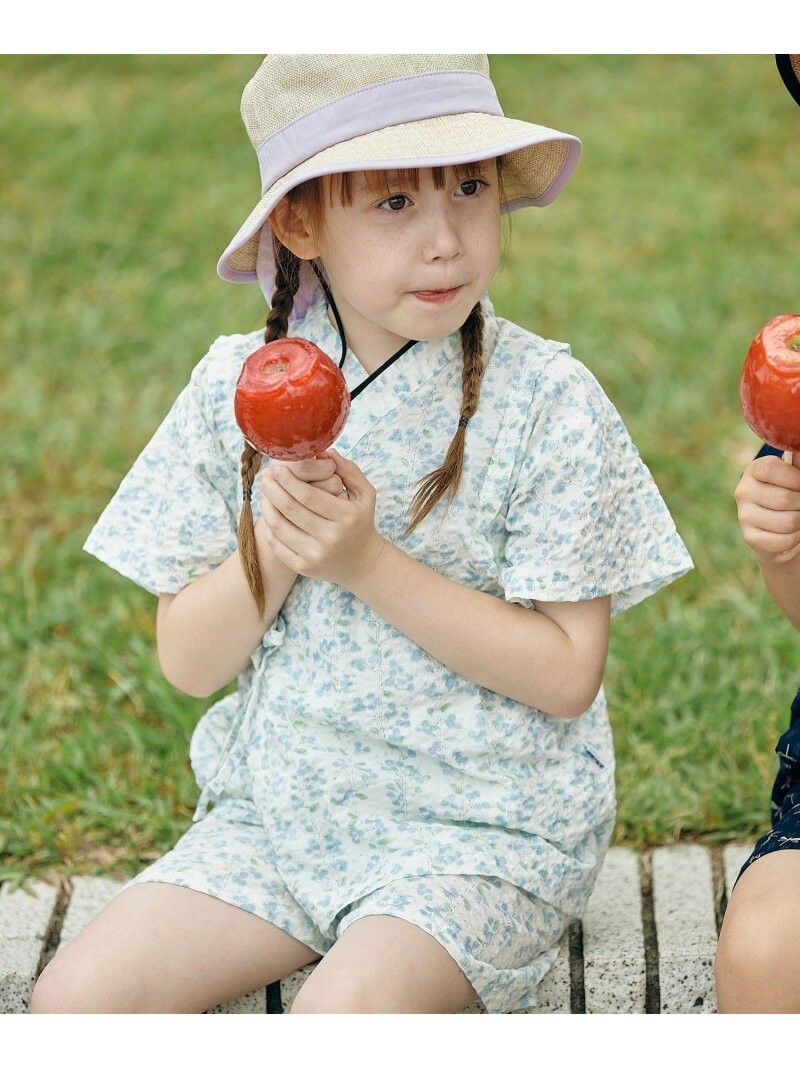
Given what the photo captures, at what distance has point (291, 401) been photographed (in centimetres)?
182

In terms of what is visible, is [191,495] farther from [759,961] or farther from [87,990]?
[759,961]

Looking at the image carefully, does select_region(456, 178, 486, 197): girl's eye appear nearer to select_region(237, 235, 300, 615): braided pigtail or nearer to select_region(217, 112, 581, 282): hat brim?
select_region(217, 112, 581, 282): hat brim

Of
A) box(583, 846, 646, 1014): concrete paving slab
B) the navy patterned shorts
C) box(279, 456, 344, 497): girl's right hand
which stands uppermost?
box(279, 456, 344, 497): girl's right hand

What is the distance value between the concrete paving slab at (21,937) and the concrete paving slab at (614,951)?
0.88 metres

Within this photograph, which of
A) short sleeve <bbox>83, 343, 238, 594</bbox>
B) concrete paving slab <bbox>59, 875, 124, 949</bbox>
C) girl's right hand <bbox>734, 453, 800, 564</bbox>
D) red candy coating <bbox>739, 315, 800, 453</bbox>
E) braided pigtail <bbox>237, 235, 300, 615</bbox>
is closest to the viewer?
red candy coating <bbox>739, 315, 800, 453</bbox>

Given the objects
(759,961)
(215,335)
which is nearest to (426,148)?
(759,961)

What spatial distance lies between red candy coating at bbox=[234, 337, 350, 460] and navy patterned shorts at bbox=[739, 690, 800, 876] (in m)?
0.83

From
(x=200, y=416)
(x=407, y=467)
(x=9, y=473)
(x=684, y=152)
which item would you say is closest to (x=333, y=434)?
(x=407, y=467)

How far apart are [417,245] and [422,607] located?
0.50 meters

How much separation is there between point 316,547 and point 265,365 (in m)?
0.26

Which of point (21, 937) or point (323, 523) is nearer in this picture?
point (323, 523)

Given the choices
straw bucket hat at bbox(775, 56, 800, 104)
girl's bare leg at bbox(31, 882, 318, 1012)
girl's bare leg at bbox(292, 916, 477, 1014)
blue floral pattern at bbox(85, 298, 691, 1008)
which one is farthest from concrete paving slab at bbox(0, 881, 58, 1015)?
straw bucket hat at bbox(775, 56, 800, 104)

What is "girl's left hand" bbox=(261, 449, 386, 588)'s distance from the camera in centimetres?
194

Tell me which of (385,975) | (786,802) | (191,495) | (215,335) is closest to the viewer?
(385,975)
